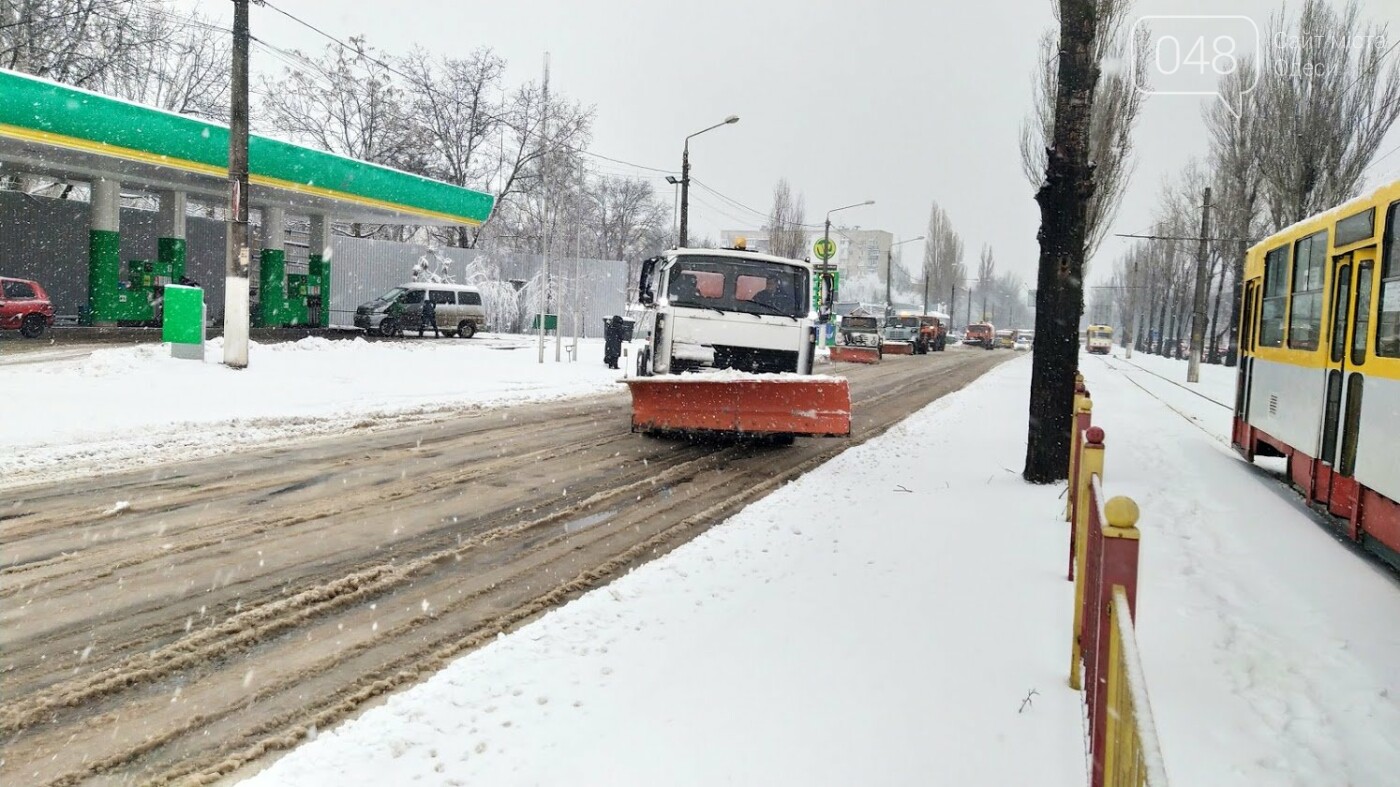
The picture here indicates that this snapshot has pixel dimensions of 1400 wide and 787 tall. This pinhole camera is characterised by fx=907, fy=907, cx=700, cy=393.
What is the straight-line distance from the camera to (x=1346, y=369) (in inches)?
289

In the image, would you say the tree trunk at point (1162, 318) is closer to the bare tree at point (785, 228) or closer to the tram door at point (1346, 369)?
the bare tree at point (785, 228)

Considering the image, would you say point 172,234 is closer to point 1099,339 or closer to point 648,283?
point 648,283

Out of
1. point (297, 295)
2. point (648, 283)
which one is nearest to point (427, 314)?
point (297, 295)

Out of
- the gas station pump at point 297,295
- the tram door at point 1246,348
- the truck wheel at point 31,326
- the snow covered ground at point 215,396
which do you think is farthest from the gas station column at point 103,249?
the tram door at point 1246,348

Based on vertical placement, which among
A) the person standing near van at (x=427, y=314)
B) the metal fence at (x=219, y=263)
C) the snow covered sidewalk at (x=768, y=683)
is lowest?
the snow covered sidewalk at (x=768, y=683)

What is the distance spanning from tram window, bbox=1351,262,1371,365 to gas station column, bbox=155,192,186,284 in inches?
1126

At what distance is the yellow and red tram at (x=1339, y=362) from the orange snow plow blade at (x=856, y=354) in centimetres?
2473

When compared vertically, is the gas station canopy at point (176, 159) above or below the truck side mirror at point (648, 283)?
above

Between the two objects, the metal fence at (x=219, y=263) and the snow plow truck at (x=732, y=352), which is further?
the metal fence at (x=219, y=263)

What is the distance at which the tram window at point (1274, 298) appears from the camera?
997 cm

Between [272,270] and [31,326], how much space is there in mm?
9092

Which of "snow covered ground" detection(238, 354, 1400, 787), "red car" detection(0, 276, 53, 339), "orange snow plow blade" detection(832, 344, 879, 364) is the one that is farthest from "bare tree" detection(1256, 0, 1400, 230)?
"red car" detection(0, 276, 53, 339)

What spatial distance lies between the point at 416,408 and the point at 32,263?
22926 mm

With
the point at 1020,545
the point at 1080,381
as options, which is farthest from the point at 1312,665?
the point at 1080,381
